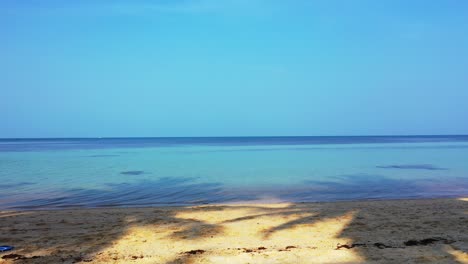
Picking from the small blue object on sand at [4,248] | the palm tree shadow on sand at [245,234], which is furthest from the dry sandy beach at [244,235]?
the small blue object on sand at [4,248]

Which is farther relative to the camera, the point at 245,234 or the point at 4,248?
the point at 245,234

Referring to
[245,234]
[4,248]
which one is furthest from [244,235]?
[4,248]

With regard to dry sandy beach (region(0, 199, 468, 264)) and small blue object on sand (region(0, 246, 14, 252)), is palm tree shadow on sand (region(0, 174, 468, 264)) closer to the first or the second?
dry sandy beach (region(0, 199, 468, 264))

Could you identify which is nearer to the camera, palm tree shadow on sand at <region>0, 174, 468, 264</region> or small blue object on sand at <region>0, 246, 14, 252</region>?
palm tree shadow on sand at <region>0, 174, 468, 264</region>

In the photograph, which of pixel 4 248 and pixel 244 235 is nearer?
pixel 4 248

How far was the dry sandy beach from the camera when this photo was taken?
5410 mm

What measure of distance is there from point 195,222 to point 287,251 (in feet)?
9.21

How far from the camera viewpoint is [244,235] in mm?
6688

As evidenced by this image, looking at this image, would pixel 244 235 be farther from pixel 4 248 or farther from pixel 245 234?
pixel 4 248

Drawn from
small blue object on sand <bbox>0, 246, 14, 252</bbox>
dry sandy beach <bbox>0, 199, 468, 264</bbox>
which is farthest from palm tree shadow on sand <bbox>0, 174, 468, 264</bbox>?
small blue object on sand <bbox>0, 246, 14, 252</bbox>

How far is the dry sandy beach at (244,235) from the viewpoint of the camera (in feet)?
17.7

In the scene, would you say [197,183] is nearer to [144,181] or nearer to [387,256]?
[144,181]

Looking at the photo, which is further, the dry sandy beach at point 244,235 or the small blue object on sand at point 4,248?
the small blue object on sand at point 4,248

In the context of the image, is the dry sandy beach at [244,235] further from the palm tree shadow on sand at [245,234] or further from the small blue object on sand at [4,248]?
the small blue object on sand at [4,248]
